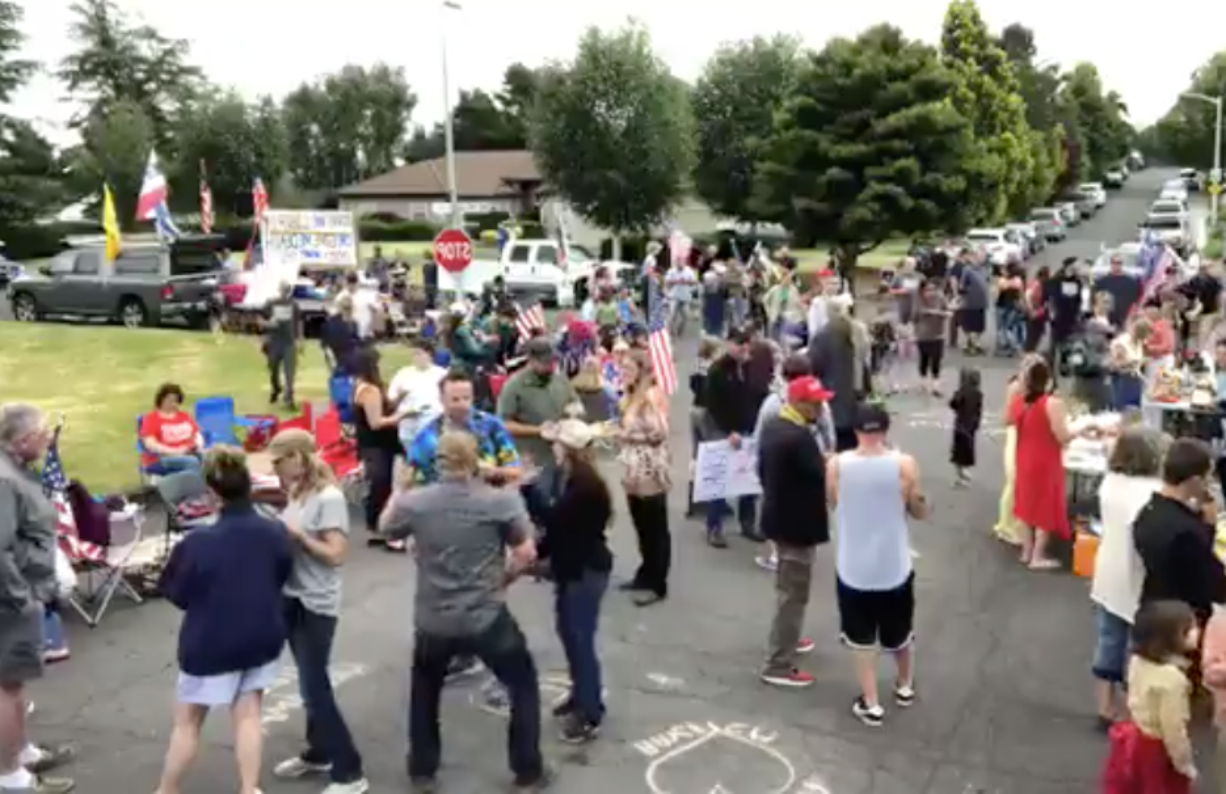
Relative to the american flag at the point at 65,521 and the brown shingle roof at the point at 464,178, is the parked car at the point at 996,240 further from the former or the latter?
the american flag at the point at 65,521

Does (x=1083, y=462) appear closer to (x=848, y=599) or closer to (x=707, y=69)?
(x=848, y=599)

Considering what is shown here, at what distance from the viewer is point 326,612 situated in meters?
5.72

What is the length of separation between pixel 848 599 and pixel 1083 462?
4263 millimetres

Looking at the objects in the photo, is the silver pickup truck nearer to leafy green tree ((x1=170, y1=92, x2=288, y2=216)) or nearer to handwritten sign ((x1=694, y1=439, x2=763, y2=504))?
handwritten sign ((x1=694, y1=439, x2=763, y2=504))

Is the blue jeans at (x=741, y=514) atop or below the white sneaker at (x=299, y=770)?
atop

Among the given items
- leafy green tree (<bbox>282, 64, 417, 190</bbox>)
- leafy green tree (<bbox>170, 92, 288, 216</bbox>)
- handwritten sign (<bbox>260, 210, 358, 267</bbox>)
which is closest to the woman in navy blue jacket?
handwritten sign (<bbox>260, 210, 358, 267</bbox>)

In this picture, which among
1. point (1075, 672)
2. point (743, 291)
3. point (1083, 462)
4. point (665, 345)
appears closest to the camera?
point (1075, 672)

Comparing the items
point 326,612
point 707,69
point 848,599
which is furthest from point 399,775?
point 707,69

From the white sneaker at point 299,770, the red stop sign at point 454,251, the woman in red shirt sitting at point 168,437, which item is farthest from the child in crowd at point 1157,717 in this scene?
the red stop sign at point 454,251

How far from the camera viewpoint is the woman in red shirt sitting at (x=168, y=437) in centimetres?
1027

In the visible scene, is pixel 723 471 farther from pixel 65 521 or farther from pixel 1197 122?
pixel 1197 122

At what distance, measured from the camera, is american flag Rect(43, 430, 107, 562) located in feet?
26.7

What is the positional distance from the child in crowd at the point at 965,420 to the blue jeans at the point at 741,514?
240 centimetres

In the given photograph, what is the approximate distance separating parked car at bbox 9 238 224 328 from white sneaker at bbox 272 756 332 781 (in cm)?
2125
